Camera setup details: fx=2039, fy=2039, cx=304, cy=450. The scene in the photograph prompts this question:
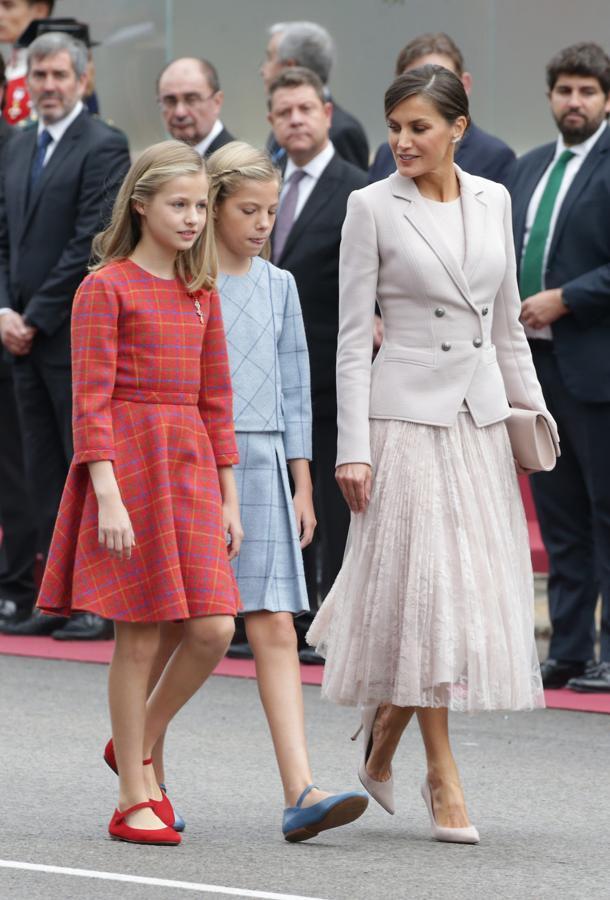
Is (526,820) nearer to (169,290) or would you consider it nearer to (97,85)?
(169,290)

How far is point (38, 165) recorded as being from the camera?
9.17 metres

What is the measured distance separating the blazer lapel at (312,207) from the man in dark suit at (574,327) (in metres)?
0.82

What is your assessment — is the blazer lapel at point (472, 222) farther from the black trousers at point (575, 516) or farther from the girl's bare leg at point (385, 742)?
the black trousers at point (575, 516)

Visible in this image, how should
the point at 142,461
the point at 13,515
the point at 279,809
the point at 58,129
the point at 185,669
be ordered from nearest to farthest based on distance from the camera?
1. the point at 142,461
2. the point at 185,669
3. the point at 279,809
4. the point at 58,129
5. the point at 13,515

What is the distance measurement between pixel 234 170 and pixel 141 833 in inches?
70.3

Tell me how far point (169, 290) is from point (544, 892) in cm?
178

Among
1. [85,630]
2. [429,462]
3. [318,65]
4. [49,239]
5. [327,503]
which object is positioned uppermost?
[318,65]

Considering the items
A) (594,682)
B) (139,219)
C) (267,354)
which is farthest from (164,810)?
(594,682)

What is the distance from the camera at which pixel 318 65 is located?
9.79 meters

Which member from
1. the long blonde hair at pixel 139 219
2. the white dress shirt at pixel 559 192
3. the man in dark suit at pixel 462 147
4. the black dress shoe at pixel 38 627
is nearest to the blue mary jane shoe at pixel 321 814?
the long blonde hair at pixel 139 219

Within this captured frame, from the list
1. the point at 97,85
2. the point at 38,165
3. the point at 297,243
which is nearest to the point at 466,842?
the point at 297,243

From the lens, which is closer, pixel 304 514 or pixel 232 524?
pixel 232 524

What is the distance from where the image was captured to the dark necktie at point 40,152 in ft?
30.0

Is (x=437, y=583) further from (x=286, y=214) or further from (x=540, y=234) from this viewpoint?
(x=286, y=214)
